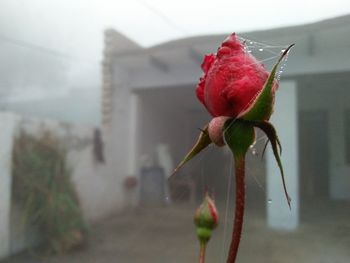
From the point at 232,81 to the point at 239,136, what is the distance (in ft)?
0.07

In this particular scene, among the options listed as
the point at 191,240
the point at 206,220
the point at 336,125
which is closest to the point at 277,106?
the point at 336,125

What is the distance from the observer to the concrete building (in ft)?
4.47

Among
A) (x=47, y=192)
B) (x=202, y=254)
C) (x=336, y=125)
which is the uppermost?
(x=336, y=125)

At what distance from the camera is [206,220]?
21 cm

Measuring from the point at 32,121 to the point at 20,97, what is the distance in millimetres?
140

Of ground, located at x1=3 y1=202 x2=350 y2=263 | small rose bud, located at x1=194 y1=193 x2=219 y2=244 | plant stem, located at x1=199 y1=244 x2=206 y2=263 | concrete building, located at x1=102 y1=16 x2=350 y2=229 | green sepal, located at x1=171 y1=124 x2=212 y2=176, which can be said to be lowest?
ground, located at x1=3 y1=202 x2=350 y2=263

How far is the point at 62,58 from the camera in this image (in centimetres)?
166

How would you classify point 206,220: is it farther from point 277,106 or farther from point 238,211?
point 277,106

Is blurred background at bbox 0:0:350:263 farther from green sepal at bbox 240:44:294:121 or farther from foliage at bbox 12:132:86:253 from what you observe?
green sepal at bbox 240:44:294:121

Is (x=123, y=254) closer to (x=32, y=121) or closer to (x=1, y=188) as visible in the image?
(x=1, y=188)

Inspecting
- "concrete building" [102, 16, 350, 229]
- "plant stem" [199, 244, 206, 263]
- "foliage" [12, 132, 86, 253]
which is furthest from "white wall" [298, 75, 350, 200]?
"plant stem" [199, 244, 206, 263]

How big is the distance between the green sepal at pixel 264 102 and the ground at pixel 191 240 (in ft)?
3.58

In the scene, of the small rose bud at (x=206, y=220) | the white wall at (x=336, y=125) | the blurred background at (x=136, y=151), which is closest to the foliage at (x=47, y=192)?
the blurred background at (x=136, y=151)

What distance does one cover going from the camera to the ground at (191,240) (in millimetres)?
1338
